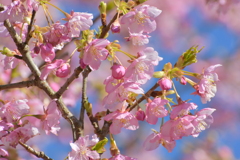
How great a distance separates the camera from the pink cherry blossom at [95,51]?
1466 mm

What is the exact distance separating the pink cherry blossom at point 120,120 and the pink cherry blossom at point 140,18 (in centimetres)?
36

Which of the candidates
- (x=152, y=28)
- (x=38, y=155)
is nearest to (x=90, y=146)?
(x=38, y=155)

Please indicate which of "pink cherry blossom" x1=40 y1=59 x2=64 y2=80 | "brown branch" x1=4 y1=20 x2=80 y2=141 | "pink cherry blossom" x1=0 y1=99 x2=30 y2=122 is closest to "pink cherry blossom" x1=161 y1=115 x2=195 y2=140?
"brown branch" x1=4 y1=20 x2=80 y2=141

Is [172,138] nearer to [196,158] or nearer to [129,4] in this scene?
[129,4]

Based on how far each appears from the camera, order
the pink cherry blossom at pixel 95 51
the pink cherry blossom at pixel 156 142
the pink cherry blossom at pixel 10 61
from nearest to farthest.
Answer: the pink cherry blossom at pixel 95 51 → the pink cherry blossom at pixel 156 142 → the pink cherry blossom at pixel 10 61

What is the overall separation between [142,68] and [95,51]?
20cm

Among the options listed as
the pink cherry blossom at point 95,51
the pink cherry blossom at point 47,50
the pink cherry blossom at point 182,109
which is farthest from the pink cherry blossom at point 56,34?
the pink cherry blossom at point 182,109

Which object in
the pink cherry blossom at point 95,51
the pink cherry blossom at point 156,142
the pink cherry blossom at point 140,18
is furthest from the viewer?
the pink cherry blossom at point 156,142

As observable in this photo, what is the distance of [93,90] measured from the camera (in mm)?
5188

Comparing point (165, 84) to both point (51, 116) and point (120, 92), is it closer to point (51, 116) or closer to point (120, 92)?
point (120, 92)

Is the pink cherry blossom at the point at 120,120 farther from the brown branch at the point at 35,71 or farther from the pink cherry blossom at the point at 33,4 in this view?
the pink cherry blossom at the point at 33,4

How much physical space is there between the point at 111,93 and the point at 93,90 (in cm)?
367

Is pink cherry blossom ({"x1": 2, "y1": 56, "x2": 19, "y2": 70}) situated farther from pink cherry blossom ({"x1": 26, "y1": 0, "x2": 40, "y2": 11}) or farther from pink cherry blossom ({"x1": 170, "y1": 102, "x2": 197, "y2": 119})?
pink cherry blossom ({"x1": 170, "y1": 102, "x2": 197, "y2": 119})

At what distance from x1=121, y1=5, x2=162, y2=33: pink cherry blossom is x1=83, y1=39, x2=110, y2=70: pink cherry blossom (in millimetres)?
157
